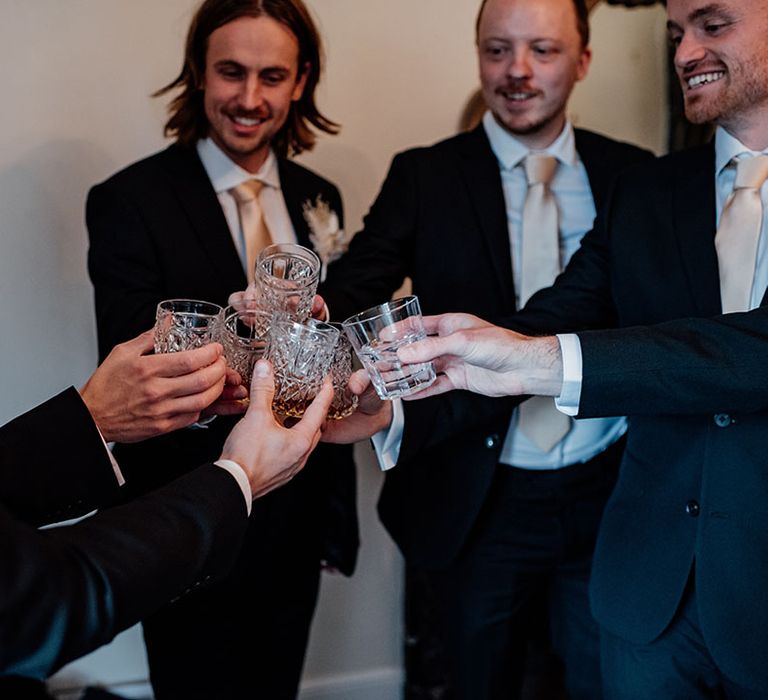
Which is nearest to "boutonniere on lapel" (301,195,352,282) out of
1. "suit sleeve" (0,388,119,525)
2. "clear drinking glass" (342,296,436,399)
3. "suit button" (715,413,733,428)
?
"clear drinking glass" (342,296,436,399)

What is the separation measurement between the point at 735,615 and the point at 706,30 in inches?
50.6

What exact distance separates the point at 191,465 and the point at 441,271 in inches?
33.3

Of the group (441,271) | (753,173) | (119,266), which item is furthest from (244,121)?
(753,173)

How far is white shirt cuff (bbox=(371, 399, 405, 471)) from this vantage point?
2184mm

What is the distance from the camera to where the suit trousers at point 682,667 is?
1996mm

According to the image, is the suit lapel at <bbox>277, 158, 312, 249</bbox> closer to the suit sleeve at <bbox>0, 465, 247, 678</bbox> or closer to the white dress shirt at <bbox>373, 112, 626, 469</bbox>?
the white dress shirt at <bbox>373, 112, 626, 469</bbox>

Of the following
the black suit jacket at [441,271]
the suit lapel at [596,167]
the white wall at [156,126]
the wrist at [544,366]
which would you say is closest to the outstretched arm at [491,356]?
the wrist at [544,366]

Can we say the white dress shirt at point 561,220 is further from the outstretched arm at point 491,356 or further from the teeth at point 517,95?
the outstretched arm at point 491,356

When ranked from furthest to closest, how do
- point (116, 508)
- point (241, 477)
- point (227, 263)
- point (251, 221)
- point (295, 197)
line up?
point (295, 197), point (251, 221), point (227, 263), point (241, 477), point (116, 508)

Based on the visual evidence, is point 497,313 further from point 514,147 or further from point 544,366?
point 544,366

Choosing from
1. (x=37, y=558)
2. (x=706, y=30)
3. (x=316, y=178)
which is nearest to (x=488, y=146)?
(x=316, y=178)

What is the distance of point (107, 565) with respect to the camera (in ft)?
4.35

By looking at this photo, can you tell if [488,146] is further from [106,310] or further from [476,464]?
[106,310]

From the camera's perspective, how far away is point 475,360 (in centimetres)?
183
